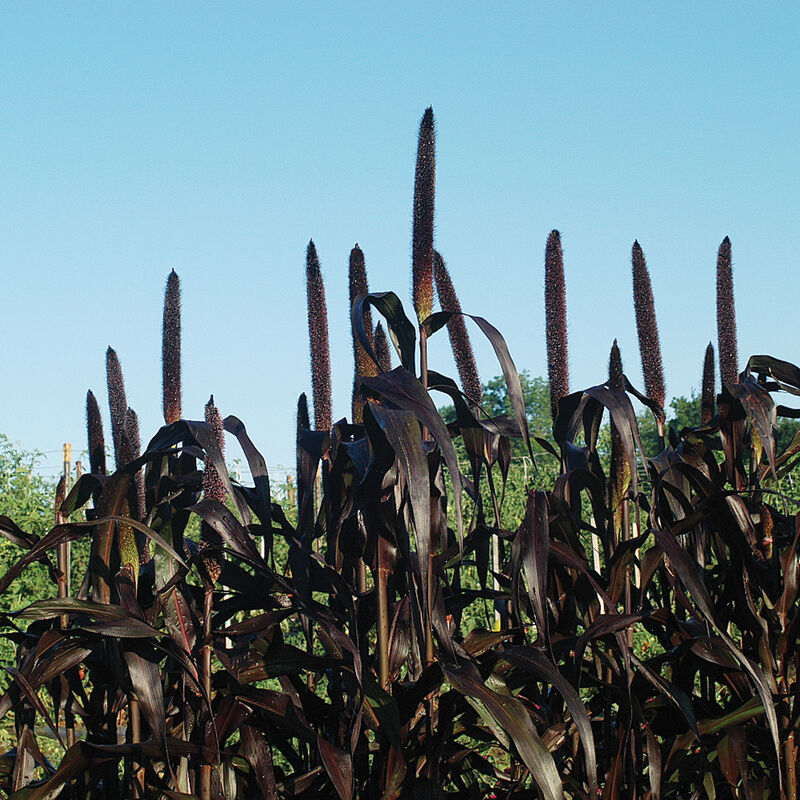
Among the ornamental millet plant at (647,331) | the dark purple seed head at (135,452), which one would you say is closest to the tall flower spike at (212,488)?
the dark purple seed head at (135,452)

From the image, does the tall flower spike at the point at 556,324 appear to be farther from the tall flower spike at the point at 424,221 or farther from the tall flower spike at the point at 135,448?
the tall flower spike at the point at 135,448

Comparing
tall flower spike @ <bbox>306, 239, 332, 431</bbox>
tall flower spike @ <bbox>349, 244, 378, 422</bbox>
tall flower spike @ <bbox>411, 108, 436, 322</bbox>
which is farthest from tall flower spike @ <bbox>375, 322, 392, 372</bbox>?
tall flower spike @ <bbox>411, 108, 436, 322</bbox>

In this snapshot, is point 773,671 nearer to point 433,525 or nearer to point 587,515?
point 433,525

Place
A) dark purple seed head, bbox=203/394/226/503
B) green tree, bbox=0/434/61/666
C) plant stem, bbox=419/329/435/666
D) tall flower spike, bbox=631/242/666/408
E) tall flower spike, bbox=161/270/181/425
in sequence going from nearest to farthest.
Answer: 1. plant stem, bbox=419/329/435/666
2. dark purple seed head, bbox=203/394/226/503
3. tall flower spike, bbox=161/270/181/425
4. tall flower spike, bbox=631/242/666/408
5. green tree, bbox=0/434/61/666

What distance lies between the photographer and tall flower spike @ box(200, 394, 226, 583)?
6.32 ft

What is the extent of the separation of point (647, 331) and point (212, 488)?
59.1 inches

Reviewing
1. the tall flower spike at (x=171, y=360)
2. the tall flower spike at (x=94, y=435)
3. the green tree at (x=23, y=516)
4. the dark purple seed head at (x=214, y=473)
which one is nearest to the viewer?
the dark purple seed head at (x=214, y=473)

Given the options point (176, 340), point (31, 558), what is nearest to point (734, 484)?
point (176, 340)

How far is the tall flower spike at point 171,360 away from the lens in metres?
2.18

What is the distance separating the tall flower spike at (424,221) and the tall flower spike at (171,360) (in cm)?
61

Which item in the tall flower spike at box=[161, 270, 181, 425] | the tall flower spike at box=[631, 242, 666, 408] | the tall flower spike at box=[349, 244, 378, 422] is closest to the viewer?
the tall flower spike at box=[161, 270, 181, 425]

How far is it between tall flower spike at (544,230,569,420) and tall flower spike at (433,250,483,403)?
0.21m

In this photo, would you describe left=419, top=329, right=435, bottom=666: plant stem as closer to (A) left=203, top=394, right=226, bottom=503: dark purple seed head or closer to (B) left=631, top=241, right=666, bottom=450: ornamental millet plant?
(A) left=203, top=394, right=226, bottom=503: dark purple seed head

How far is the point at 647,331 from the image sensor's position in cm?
281
